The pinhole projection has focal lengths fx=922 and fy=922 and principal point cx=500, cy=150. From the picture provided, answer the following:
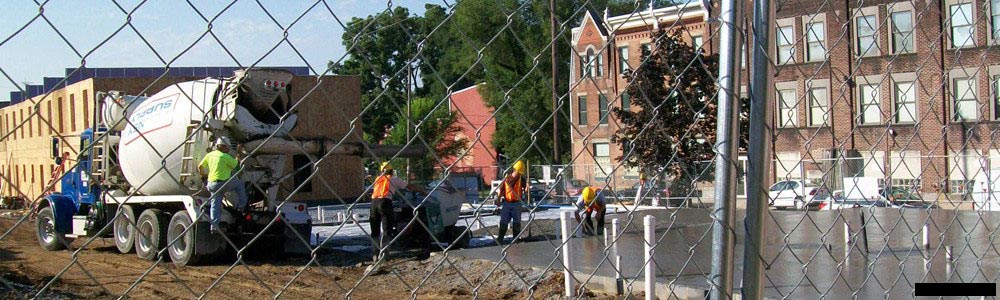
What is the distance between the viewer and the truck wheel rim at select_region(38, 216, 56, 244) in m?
17.9

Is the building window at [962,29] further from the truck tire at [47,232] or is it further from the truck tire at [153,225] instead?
the truck tire at [47,232]

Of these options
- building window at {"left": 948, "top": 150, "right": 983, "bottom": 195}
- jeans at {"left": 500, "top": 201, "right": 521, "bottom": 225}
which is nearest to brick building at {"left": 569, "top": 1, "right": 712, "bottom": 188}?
building window at {"left": 948, "top": 150, "right": 983, "bottom": 195}

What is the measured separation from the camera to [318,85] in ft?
7.11

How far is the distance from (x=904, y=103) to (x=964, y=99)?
52cm

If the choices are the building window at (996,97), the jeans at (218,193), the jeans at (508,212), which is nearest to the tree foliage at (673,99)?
the jeans at (218,193)

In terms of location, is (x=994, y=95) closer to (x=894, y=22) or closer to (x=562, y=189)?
(x=894, y=22)

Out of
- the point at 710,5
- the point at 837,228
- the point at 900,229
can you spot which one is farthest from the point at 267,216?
the point at 710,5

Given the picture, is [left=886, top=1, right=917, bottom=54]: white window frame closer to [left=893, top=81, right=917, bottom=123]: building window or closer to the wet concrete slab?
[left=893, top=81, right=917, bottom=123]: building window

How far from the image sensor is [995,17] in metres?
4.91

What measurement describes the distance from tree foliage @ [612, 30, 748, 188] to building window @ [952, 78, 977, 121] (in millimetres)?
1167

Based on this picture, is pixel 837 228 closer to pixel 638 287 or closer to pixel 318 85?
pixel 638 287

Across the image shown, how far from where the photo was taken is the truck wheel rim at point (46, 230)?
58.8 feet

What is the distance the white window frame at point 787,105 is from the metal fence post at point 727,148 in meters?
0.63

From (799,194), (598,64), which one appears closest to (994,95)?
(598,64)
